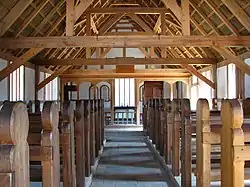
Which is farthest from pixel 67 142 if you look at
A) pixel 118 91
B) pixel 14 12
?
pixel 118 91

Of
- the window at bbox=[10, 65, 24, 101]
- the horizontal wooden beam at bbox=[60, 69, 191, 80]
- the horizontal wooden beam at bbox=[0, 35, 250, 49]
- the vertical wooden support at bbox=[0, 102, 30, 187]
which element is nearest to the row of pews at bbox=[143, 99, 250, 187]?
the vertical wooden support at bbox=[0, 102, 30, 187]

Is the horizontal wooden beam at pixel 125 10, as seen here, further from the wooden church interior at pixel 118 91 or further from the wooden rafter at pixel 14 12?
the wooden rafter at pixel 14 12

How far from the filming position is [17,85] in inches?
420

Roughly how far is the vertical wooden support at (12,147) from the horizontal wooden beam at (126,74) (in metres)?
13.8

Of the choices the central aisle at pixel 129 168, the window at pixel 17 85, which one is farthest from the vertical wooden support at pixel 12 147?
the window at pixel 17 85

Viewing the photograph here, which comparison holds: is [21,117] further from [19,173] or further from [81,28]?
[81,28]

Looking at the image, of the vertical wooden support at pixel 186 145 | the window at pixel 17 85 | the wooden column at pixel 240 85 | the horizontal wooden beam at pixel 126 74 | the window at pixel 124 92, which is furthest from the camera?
the window at pixel 124 92

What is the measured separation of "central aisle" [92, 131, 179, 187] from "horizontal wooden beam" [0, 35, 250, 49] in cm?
232

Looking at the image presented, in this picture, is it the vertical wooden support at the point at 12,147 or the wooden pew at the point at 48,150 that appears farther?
the wooden pew at the point at 48,150

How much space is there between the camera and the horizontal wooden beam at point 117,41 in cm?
756

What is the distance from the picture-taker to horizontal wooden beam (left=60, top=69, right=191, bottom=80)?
50.9 ft

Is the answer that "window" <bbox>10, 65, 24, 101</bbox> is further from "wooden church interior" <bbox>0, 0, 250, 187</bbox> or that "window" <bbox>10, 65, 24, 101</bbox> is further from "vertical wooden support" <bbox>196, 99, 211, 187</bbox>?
"vertical wooden support" <bbox>196, 99, 211, 187</bbox>

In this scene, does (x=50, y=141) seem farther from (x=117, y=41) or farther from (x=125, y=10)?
(x=125, y=10)

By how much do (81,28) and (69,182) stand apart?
9.31 metres
